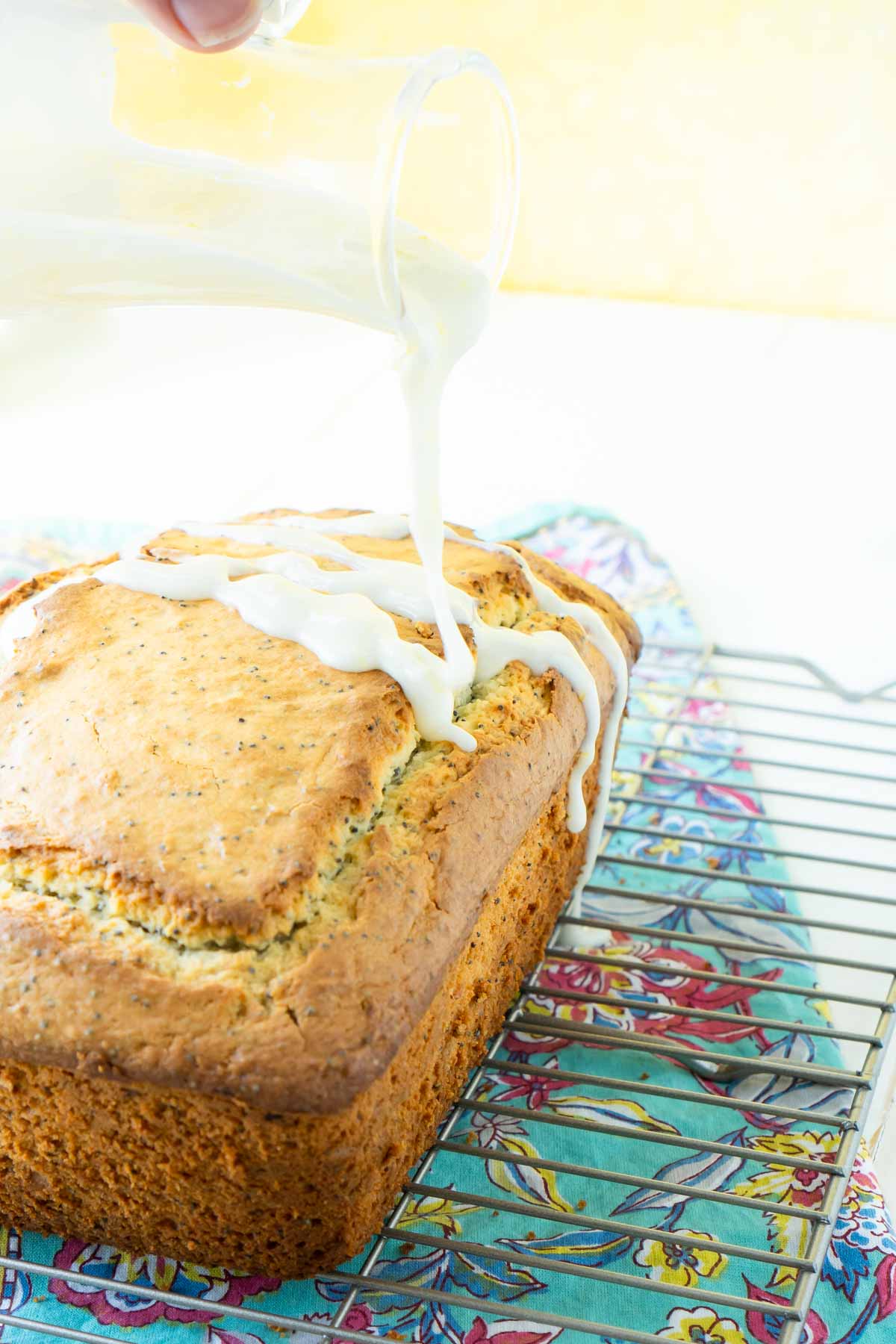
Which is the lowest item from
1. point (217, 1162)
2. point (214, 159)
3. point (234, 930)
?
point (217, 1162)

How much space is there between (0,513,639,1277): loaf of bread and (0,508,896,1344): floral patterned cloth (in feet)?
0.18

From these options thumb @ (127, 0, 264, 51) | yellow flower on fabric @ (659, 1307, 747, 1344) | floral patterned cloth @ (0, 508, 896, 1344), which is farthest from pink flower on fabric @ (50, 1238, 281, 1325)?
thumb @ (127, 0, 264, 51)

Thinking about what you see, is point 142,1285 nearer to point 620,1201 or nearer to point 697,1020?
point 620,1201

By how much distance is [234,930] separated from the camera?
1.21 m

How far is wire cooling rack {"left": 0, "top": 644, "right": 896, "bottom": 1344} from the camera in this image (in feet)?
4.11

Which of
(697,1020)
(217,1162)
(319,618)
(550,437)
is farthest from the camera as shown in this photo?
(550,437)

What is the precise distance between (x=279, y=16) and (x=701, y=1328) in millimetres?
1295

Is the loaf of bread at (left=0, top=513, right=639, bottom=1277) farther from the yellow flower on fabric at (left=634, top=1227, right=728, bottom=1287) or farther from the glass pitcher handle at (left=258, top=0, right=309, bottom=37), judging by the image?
the glass pitcher handle at (left=258, top=0, right=309, bottom=37)

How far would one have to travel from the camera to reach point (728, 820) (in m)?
2.10

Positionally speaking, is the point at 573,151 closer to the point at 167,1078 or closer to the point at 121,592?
the point at 121,592

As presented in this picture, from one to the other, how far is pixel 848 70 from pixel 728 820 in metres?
3.75

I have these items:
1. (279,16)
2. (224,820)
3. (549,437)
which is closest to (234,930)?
(224,820)

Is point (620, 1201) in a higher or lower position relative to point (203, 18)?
lower

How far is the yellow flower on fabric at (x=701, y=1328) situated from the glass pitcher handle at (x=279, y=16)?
49.5 inches
